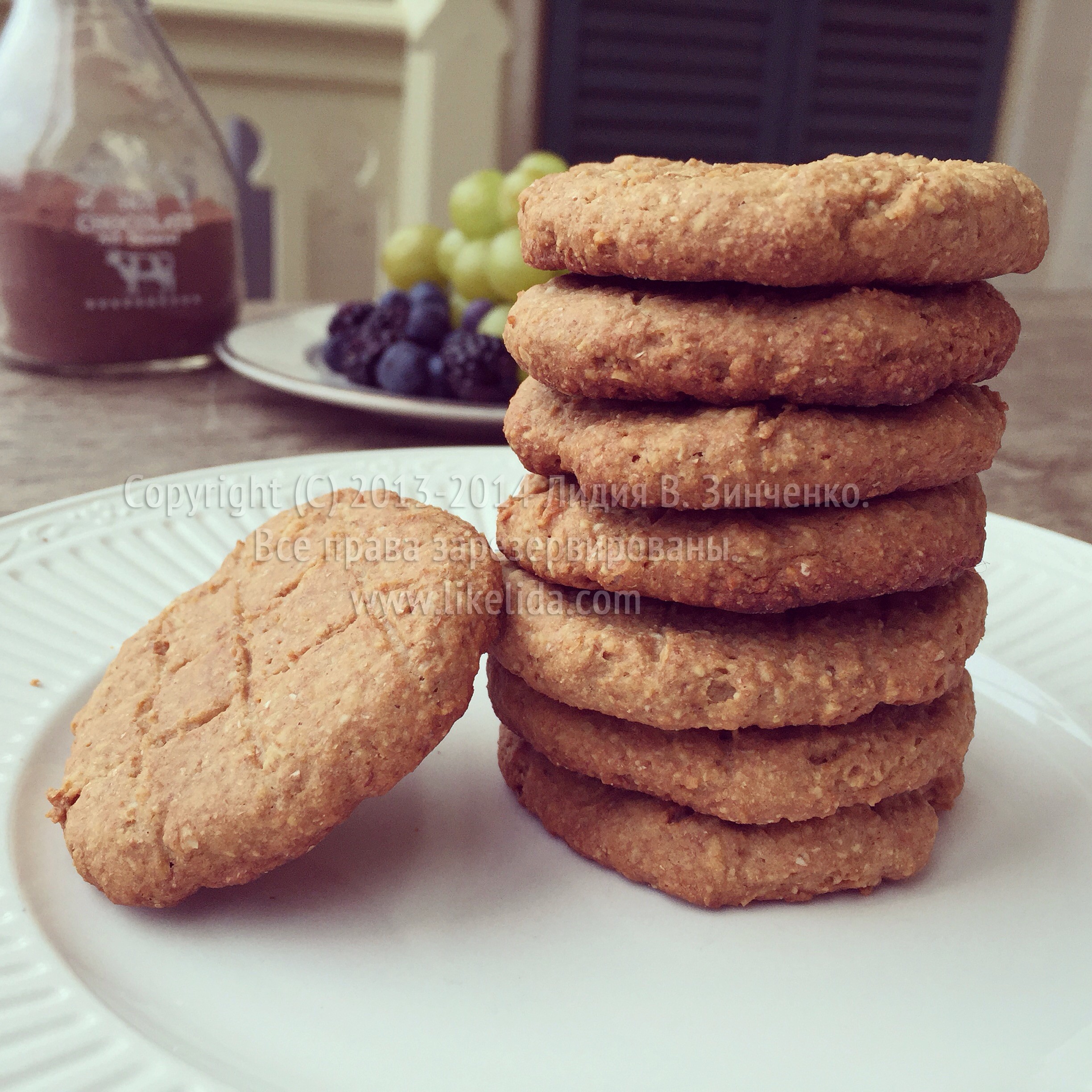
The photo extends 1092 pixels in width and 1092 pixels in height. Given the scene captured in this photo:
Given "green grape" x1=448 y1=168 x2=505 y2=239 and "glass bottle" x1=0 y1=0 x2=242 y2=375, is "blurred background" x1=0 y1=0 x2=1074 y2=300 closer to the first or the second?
"green grape" x1=448 y1=168 x2=505 y2=239

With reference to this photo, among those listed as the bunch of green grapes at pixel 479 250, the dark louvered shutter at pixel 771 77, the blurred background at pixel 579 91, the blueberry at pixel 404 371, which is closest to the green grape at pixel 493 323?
the bunch of green grapes at pixel 479 250

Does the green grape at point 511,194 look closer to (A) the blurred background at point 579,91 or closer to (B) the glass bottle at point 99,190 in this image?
(B) the glass bottle at point 99,190

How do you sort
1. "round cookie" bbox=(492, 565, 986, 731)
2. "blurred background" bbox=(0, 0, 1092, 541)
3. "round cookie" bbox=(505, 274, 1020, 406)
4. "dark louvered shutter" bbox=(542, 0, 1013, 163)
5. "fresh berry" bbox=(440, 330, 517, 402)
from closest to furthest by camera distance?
"round cookie" bbox=(505, 274, 1020, 406) < "round cookie" bbox=(492, 565, 986, 731) < "fresh berry" bbox=(440, 330, 517, 402) < "blurred background" bbox=(0, 0, 1092, 541) < "dark louvered shutter" bbox=(542, 0, 1013, 163)

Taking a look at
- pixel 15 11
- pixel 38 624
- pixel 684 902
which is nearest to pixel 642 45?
pixel 15 11

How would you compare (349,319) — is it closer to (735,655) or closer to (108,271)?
(108,271)

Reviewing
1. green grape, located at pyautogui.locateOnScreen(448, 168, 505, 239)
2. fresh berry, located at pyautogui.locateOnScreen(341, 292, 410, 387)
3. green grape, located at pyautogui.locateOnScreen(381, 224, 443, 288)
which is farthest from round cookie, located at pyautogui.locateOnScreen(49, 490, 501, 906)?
green grape, located at pyautogui.locateOnScreen(381, 224, 443, 288)
